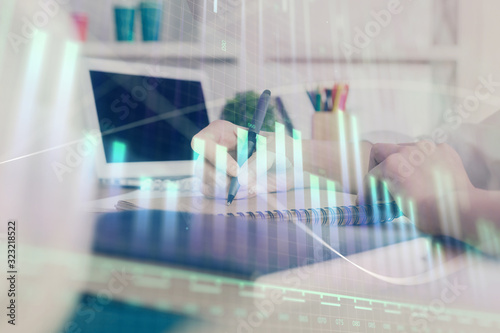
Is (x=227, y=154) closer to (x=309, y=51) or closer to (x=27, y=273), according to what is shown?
(x=27, y=273)

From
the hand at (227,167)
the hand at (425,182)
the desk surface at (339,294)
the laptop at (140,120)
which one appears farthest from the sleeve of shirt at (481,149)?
the laptop at (140,120)

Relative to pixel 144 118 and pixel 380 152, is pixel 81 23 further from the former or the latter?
pixel 380 152

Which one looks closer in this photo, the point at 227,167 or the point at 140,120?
the point at 227,167

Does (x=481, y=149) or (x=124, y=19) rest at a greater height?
(x=124, y=19)

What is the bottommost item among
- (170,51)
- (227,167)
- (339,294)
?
(339,294)

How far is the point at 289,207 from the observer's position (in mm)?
376

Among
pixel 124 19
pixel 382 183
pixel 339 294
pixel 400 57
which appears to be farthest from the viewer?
pixel 400 57

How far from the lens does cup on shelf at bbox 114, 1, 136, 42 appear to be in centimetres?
51

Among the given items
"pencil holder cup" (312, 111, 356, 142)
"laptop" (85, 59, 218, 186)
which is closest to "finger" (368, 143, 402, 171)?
"pencil holder cup" (312, 111, 356, 142)

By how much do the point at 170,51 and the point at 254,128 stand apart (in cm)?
24

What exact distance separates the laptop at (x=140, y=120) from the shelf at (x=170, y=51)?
0.8 inches

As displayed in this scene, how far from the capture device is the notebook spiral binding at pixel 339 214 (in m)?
0.35

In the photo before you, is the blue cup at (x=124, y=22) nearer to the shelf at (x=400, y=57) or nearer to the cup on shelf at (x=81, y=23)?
the cup on shelf at (x=81, y=23)

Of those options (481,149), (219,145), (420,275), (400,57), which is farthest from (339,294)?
(400,57)
